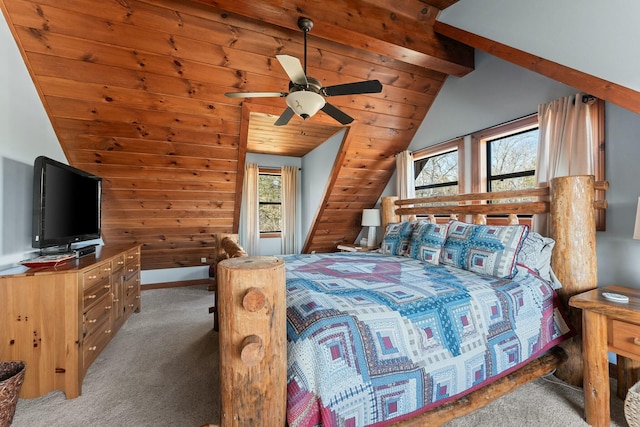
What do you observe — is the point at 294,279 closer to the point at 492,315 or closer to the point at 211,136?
the point at 492,315

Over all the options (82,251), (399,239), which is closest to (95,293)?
(82,251)

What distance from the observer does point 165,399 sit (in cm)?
176

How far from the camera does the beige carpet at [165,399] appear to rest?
1575 millimetres

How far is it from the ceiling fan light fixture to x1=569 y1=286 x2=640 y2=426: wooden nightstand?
2068 millimetres

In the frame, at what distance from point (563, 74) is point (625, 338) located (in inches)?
65.1

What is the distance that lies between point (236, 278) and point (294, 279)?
2.71ft

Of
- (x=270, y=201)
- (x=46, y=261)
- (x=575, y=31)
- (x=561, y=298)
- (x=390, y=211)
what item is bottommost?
(x=561, y=298)

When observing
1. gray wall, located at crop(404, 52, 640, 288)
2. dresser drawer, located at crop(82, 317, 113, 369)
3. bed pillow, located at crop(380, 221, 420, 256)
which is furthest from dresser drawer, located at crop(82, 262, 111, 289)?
gray wall, located at crop(404, 52, 640, 288)

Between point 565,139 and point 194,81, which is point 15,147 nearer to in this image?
point 194,81

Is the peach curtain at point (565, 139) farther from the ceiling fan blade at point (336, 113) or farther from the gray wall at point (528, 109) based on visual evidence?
the ceiling fan blade at point (336, 113)

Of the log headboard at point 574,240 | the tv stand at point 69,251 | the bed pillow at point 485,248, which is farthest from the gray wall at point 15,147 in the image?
the log headboard at point 574,240

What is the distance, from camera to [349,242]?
527cm

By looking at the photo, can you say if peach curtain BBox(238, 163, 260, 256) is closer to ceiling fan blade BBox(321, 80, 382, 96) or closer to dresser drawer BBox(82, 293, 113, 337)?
dresser drawer BBox(82, 293, 113, 337)

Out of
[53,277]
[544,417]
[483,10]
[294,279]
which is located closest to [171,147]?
[53,277]
